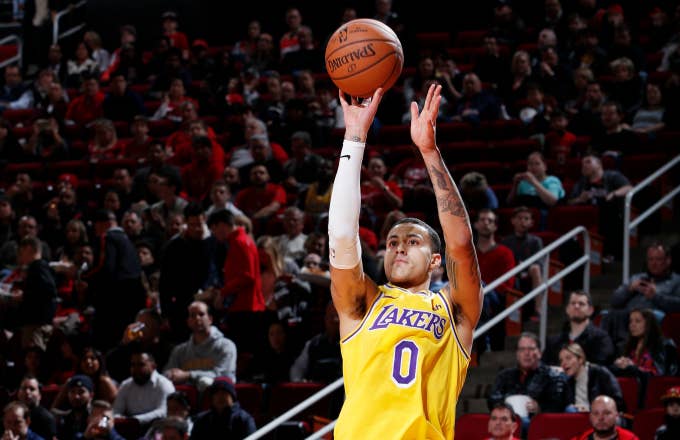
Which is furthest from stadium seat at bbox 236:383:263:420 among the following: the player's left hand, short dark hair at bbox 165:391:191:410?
the player's left hand

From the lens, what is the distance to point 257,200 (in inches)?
432

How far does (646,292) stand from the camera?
8.45m

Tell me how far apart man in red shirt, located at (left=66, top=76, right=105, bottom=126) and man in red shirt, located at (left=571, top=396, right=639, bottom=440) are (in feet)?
26.8

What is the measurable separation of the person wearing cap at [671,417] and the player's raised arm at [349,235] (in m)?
3.36

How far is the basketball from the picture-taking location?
15.3 ft

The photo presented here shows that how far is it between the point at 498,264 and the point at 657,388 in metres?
1.73

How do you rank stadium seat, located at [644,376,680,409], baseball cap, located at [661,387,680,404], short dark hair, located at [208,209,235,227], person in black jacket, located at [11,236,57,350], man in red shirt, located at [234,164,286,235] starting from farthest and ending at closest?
man in red shirt, located at [234,164,286,235]
person in black jacket, located at [11,236,57,350]
short dark hair, located at [208,209,235,227]
stadium seat, located at [644,376,680,409]
baseball cap, located at [661,387,680,404]

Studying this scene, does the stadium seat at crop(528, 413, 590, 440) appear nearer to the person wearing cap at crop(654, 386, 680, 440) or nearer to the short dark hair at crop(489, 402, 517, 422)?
the short dark hair at crop(489, 402, 517, 422)

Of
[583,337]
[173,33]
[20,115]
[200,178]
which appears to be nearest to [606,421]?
[583,337]

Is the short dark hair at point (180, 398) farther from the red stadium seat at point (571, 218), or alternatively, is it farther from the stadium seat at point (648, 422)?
the red stadium seat at point (571, 218)

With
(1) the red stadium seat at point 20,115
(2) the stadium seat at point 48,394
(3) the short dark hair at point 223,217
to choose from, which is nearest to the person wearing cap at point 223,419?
(2) the stadium seat at point 48,394

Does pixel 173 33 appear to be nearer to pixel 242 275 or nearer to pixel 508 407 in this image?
pixel 242 275

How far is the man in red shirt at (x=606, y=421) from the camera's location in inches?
272

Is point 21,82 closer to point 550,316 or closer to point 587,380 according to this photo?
point 550,316
